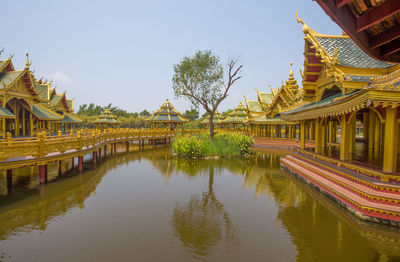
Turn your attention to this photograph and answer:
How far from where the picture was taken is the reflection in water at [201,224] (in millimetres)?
6176

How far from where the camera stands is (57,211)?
8406 millimetres

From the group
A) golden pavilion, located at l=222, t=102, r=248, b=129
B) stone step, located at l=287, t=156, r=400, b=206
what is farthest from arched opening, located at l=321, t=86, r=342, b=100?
golden pavilion, located at l=222, t=102, r=248, b=129

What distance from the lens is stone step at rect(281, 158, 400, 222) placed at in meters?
6.77

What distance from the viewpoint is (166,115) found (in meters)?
41.9

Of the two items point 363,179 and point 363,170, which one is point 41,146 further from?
point 363,170

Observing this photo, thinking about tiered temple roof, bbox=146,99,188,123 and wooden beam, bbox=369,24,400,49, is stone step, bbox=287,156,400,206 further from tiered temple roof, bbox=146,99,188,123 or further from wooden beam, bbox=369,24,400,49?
tiered temple roof, bbox=146,99,188,123

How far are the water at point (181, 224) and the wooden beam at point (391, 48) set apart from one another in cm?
417

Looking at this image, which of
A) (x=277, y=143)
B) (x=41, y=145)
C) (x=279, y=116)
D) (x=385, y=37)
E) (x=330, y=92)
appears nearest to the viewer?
(x=385, y=37)

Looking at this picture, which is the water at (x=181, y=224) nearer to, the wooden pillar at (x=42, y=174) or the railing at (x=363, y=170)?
the wooden pillar at (x=42, y=174)

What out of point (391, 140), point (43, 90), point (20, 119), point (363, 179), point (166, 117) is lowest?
point (363, 179)

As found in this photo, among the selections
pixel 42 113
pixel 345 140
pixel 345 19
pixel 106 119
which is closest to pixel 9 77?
pixel 42 113

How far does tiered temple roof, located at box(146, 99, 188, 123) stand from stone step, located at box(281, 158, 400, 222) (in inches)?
1222

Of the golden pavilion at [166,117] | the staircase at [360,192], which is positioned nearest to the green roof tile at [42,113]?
the golden pavilion at [166,117]

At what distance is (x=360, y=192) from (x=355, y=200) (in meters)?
0.33
